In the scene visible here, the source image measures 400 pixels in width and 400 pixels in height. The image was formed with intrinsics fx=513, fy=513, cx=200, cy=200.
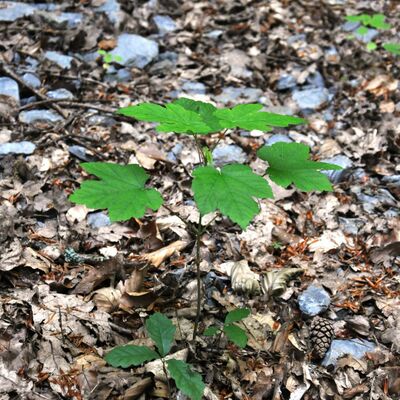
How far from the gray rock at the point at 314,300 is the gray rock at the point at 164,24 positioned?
4121mm

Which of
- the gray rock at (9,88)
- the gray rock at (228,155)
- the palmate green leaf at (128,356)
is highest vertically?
the palmate green leaf at (128,356)

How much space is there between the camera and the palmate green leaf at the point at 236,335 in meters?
2.67

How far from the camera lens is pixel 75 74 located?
528 cm

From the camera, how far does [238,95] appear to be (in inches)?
216

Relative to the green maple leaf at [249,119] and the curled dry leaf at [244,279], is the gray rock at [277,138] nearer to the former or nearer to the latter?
the curled dry leaf at [244,279]

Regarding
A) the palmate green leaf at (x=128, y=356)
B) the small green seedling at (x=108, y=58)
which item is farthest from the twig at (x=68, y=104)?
the palmate green leaf at (x=128, y=356)

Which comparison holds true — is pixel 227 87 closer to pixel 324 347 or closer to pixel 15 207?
pixel 15 207

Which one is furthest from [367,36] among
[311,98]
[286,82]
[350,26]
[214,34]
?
[214,34]

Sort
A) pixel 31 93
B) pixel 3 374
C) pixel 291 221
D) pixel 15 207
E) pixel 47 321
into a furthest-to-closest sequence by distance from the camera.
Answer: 1. pixel 31 93
2. pixel 291 221
3. pixel 15 207
4. pixel 47 321
5. pixel 3 374

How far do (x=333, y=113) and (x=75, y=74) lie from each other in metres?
2.71

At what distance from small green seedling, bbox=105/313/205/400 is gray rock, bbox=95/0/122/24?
179 inches

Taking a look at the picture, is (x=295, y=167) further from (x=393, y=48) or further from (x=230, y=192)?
(x=393, y=48)

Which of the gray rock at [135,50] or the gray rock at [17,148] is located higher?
the gray rock at [135,50]

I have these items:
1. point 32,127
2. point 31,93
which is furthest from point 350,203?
point 31,93
